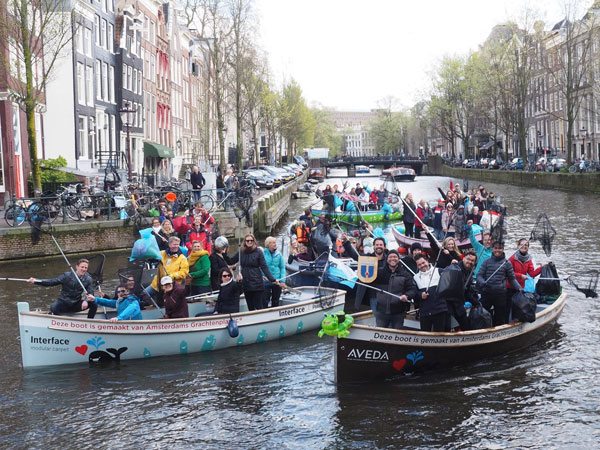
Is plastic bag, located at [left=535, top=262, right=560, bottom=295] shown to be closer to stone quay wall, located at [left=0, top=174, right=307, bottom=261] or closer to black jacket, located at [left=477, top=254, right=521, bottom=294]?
black jacket, located at [left=477, top=254, right=521, bottom=294]

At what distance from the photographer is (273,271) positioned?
52.3ft

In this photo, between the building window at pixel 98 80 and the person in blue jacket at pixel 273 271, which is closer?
the person in blue jacket at pixel 273 271

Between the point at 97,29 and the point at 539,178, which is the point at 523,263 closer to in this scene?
the point at 97,29

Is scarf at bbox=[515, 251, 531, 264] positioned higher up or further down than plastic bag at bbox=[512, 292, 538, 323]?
higher up

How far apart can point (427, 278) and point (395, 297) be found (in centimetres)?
55

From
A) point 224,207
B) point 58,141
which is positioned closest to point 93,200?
point 224,207

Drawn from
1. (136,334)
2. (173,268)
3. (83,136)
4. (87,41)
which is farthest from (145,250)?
(87,41)

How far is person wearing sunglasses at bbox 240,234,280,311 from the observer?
1470 centimetres

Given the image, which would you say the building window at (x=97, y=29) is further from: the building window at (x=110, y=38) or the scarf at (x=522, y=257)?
the scarf at (x=522, y=257)

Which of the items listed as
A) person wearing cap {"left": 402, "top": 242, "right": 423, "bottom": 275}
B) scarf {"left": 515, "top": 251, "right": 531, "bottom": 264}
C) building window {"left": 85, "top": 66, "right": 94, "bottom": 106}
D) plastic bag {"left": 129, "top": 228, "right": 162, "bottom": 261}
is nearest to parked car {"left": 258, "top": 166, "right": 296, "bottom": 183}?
building window {"left": 85, "top": 66, "right": 94, "bottom": 106}

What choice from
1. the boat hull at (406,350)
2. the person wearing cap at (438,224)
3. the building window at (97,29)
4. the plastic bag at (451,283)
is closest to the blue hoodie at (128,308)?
the boat hull at (406,350)

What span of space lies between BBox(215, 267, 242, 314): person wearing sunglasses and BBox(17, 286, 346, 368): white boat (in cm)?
20

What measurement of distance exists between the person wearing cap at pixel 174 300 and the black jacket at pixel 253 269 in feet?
3.67

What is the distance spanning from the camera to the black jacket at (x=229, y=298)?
14416 mm
